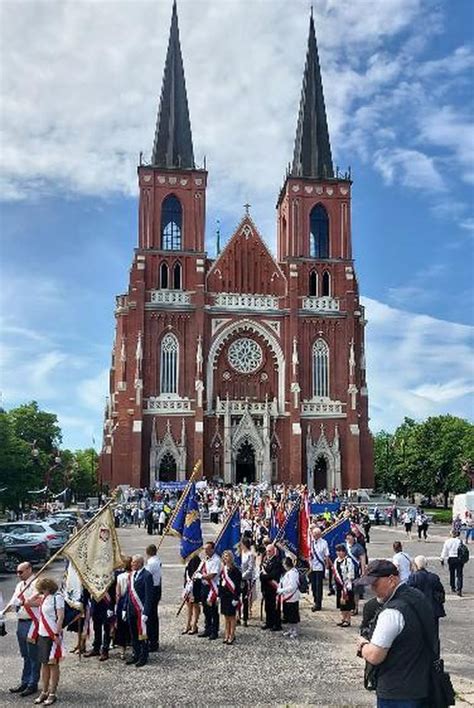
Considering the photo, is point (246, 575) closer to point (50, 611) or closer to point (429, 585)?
point (429, 585)

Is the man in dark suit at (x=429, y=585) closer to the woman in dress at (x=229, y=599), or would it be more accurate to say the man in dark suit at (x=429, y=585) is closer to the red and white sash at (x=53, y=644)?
the woman in dress at (x=229, y=599)

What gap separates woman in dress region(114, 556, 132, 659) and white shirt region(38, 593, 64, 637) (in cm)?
209

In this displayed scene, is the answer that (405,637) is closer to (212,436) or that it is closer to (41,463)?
(41,463)

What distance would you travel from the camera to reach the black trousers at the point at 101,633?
1141 cm

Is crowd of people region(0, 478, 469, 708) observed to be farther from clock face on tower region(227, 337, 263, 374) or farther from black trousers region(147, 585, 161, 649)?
clock face on tower region(227, 337, 263, 374)

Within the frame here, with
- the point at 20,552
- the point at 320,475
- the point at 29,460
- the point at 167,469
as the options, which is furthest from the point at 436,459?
the point at 20,552

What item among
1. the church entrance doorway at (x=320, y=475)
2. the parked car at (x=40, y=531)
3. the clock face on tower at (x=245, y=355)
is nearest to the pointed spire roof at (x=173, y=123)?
the clock face on tower at (x=245, y=355)

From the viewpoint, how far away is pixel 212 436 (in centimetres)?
5934

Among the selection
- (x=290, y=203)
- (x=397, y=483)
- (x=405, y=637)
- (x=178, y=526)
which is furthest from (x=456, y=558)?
(x=397, y=483)

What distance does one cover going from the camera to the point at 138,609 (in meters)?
11.0

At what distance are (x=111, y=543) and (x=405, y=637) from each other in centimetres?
720

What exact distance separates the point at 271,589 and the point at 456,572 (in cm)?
585

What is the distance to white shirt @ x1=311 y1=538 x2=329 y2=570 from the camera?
1567 cm

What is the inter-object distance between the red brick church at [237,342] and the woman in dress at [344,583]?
43.0 m
